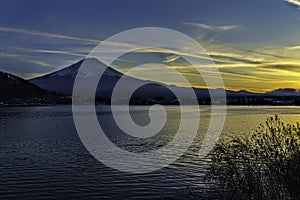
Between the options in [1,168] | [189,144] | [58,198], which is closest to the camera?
[58,198]

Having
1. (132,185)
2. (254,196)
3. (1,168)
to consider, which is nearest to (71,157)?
(1,168)

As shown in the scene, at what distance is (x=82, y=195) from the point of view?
653 inches

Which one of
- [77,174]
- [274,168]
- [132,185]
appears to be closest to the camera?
[274,168]

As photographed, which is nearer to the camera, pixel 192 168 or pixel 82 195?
pixel 82 195

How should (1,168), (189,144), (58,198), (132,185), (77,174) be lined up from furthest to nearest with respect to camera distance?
(189,144)
(1,168)
(77,174)
(132,185)
(58,198)

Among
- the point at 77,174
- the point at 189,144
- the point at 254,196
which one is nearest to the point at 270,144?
the point at 254,196

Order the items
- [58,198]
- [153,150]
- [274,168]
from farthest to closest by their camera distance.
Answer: [153,150], [58,198], [274,168]

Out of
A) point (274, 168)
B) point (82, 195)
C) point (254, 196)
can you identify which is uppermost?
point (274, 168)

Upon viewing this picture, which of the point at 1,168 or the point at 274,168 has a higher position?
the point at 274,168

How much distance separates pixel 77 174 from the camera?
67.6 feet

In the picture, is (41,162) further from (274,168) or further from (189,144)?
(274,168)

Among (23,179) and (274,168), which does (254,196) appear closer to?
(274,168)

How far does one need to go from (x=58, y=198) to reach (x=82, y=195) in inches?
45.9

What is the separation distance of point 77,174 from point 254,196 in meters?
12.4
